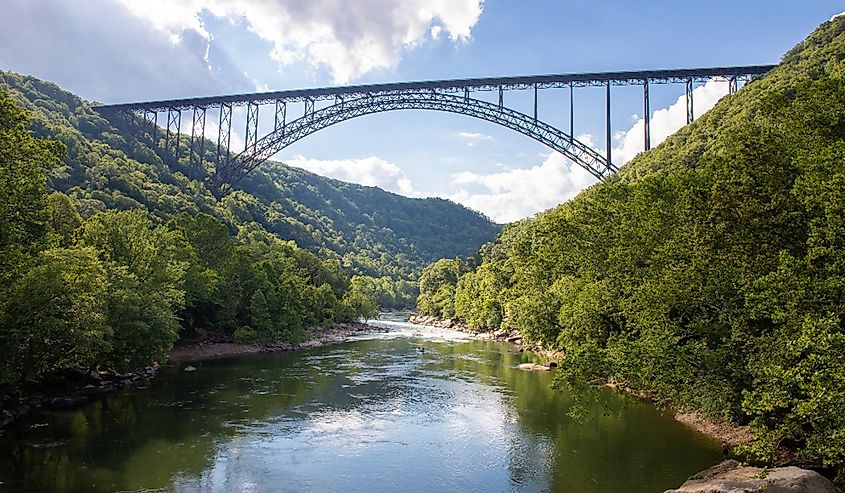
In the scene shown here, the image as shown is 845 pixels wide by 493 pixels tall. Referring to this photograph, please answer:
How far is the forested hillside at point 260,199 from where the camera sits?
6819 centimetres

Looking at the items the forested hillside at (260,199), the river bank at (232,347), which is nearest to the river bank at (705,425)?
the river bank at (232,347)

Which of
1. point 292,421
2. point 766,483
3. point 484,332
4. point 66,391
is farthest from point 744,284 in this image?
point 484,332

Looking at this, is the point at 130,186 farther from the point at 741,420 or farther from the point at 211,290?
the point at 741,420

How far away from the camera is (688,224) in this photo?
1739 centimetres

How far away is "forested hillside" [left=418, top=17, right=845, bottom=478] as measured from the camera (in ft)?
36.2

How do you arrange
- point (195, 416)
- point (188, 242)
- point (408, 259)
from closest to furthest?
point (195, 416) → point (188, 242) → point (408, 259)

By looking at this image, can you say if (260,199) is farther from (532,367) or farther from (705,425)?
(705,425)

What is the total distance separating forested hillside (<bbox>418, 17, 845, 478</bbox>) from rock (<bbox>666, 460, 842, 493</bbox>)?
1.29 feet

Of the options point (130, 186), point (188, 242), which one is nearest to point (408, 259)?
point (130, 186)

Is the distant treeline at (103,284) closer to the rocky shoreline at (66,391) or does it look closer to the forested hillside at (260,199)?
the rocky shoreline at (66,391)

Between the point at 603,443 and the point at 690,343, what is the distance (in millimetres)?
4559

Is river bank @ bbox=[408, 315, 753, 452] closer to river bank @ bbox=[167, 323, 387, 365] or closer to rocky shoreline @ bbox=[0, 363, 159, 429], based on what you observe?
river bank @ bbox=[167, 323, 387, 365]

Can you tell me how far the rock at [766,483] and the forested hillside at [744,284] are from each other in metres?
0.39

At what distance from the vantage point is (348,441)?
1867 centimetres
